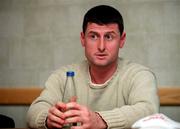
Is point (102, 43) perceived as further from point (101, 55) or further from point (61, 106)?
point (61, 106)

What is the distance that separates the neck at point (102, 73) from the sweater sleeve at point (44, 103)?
0.68 ft

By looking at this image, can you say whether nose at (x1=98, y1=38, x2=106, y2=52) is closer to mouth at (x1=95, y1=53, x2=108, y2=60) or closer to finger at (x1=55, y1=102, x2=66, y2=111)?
mouth at (x1=95, y1=53, x2=108, y2=60)

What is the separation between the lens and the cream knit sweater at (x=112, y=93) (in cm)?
125

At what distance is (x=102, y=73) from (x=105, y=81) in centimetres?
5

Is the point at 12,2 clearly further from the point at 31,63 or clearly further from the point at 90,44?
the point at 90,44

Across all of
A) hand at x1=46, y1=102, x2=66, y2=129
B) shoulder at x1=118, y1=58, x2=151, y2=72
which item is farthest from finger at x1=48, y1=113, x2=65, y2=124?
shoulder at x1=118, y1=58, x2=151, y2=72

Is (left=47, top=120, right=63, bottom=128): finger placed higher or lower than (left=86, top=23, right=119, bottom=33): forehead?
lower

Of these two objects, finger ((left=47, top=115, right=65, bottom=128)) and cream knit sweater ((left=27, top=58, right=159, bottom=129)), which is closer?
finger ((left=47, top=115, right=65, bottom=128))

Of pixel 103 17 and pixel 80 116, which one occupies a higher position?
pixel 103 17

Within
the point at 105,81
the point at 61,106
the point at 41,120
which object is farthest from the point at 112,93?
the point at 61,106

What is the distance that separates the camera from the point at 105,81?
5.23 feet

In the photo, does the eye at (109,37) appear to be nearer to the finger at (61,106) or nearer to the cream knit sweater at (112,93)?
the cream knit sweater at (112,93)

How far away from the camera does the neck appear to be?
158 cm

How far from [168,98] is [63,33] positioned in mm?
1069
